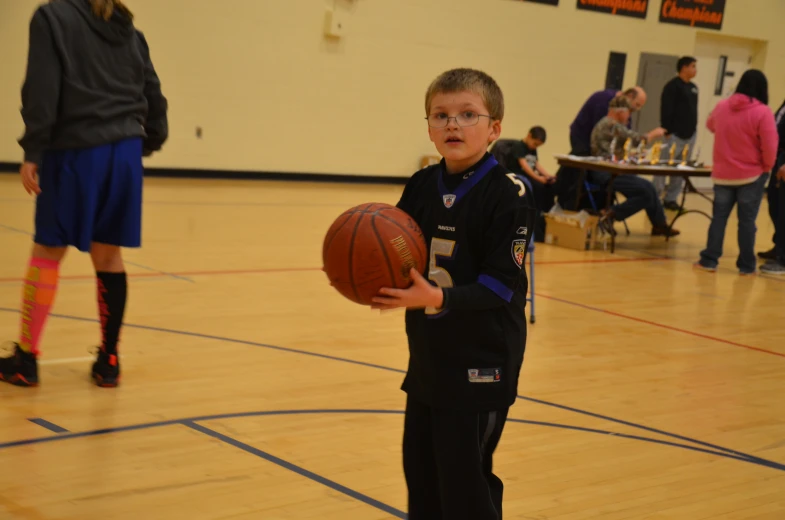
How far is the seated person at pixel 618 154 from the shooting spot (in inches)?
388

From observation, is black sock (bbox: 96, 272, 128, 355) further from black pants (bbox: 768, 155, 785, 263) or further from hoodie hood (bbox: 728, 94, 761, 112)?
black pants (bbox: 768, 155, 785, 263)

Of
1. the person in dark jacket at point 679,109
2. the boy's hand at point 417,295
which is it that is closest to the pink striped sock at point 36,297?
the boy's hand at point 417,295

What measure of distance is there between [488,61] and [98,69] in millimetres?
11129

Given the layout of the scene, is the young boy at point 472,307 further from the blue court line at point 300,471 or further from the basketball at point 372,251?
the blue court line at point 300,471

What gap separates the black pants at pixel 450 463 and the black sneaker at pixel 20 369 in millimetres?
2217

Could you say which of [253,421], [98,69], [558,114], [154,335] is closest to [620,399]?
[253,421]

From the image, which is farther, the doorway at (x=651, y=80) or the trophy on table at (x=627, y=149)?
the doorway at (x=651, y=80)

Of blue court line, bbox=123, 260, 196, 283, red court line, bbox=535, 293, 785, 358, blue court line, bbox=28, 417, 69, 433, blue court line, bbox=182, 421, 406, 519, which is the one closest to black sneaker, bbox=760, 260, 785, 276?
red court line, bbox=535, 293, 785, 358

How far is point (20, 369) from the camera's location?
161 inches

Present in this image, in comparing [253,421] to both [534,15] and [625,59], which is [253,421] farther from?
[625,59]

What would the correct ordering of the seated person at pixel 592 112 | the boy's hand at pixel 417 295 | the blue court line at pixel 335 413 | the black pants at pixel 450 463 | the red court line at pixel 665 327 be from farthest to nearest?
the seated person at pixel 592 112
the red court line at pixel 665 327
the blue court line at pixel 335 413
the black pants at pixel 450 463
the boy's hand at pixel 417 295

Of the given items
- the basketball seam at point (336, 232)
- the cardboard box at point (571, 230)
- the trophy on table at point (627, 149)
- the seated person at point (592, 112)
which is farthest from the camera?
the seated person at point (592, 112)

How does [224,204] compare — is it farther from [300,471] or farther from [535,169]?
[300,471]

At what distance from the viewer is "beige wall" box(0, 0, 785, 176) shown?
11844 millimetres
